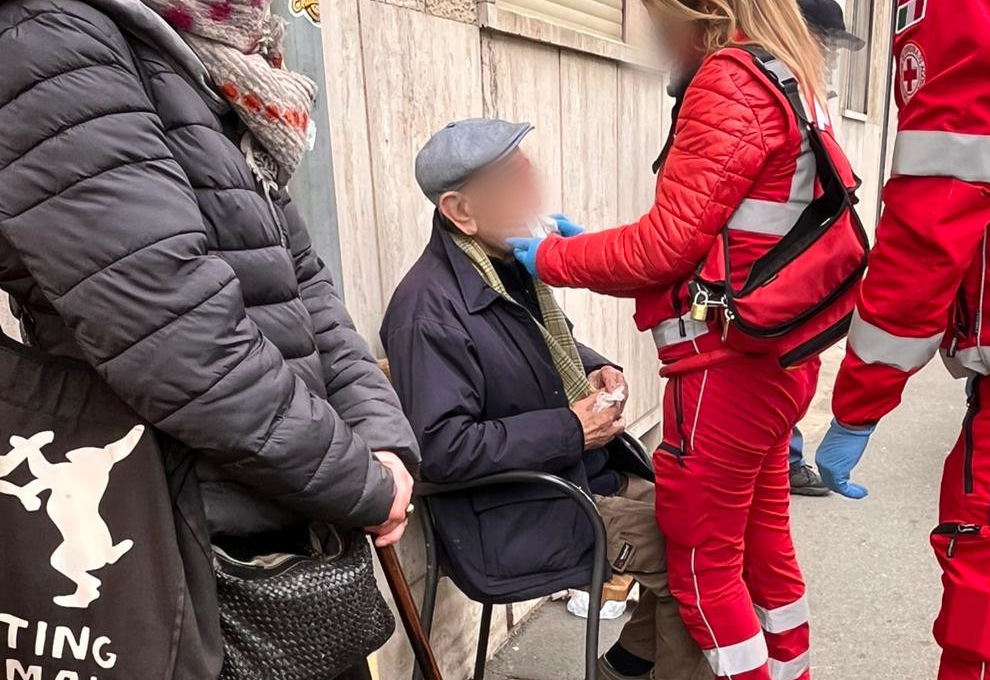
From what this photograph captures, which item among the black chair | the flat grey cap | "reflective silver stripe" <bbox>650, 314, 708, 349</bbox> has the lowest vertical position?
the black chair

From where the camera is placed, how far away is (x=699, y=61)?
2096mm

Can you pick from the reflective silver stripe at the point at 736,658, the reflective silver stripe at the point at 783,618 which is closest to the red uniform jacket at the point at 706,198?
the reflective silver stripe at the point at 736,658

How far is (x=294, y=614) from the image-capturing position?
116 centimetres

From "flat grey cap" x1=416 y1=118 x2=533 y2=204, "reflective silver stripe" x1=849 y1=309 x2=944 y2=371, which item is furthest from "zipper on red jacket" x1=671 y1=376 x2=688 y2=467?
"flat grey cap" x1=416 y1=118 x2=533 y2=204

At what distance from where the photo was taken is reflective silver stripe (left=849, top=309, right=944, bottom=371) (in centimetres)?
165

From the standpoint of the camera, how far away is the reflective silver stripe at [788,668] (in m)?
2.40

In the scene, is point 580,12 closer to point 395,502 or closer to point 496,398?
point 496,398

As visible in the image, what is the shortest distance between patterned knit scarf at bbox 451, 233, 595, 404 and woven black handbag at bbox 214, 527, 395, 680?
100cm

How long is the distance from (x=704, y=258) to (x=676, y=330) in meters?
0.19

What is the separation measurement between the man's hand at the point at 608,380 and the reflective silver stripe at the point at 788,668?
0.87 m

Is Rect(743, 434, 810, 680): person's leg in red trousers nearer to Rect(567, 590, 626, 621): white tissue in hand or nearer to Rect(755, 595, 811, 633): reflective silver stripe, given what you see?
Rect(755, 595, 811, 633): reflective silver stripe

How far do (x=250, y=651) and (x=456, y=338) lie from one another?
0.96 m

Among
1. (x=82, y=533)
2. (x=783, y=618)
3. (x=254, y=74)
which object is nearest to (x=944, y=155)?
(x=254, y=74)

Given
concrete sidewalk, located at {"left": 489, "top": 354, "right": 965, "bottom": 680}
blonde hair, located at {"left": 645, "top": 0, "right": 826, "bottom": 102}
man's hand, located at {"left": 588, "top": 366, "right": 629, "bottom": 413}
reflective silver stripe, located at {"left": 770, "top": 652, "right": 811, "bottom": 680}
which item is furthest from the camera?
concrete sidewalk, located at {"left": 489, "top": 354, "right": 965, "bottom": 680}
